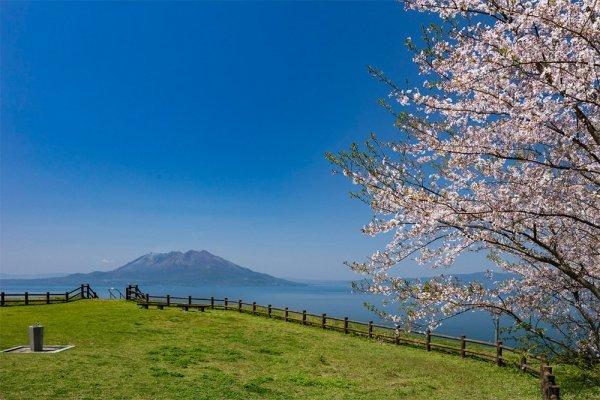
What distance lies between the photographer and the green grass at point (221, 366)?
528 inches

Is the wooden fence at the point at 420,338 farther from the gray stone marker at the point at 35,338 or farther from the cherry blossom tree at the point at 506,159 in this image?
the gray stone marker at the point at 35,338

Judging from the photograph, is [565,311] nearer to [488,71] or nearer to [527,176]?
[527,176]

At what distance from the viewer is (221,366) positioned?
683 inches

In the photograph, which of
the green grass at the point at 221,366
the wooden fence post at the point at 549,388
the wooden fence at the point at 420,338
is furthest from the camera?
the green grass at the point at 221,366

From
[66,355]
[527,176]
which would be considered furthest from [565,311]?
[66,355]

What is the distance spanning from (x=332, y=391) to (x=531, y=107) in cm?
1171

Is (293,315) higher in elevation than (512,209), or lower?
lower

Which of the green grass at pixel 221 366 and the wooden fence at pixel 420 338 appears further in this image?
the green grass at pixel 221 366

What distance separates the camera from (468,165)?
7535 millimetres

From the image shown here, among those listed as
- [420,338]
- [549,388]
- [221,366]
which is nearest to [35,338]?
[221,366]

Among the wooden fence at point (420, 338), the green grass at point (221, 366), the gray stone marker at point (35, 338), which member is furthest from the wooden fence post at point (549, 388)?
the gray stone marker at point (35, 338)

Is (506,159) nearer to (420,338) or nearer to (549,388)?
(549,388)

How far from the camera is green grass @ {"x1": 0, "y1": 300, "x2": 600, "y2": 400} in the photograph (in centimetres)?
1341

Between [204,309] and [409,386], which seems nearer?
[409,386]
